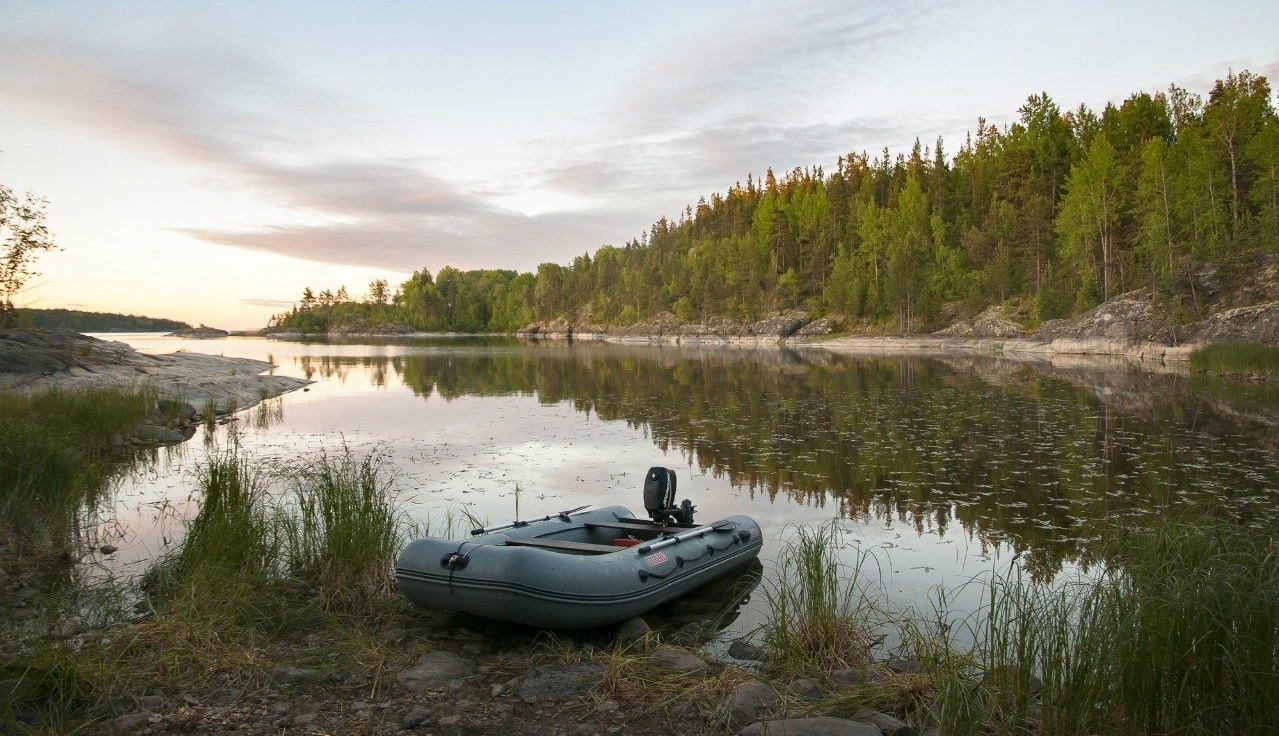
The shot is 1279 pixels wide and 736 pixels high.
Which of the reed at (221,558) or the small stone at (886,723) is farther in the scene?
the reed at (221,558)

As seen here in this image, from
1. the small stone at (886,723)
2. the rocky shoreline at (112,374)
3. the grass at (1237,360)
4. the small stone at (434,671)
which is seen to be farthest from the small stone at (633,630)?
the grass at (1237,360)

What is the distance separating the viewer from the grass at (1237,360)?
25406mm

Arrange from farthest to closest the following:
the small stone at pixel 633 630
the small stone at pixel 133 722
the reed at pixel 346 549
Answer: the reed at pixel 346 549
the small stone at pixel 633 630
the small stone at pixel 133 722

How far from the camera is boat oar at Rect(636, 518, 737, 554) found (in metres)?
6.39

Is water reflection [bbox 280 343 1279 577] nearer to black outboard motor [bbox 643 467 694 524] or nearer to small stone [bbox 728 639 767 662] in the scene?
black outboard motor [bbox 643 467 694 524]

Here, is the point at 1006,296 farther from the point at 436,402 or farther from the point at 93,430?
the point at 93,430

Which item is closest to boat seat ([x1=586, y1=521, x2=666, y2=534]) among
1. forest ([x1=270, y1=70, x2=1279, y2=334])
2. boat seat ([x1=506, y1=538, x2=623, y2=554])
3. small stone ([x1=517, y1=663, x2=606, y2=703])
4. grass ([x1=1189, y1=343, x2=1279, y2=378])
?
boat seat ([x1=506, y1=538, x2=623, y2=554])

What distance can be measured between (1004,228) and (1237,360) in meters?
45.6

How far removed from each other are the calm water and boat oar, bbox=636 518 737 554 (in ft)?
2.47

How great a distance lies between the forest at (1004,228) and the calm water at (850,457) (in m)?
26.8

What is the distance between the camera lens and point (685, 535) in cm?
690

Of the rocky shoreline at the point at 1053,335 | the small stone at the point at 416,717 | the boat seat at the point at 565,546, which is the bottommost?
the small stone at the point at 416,717

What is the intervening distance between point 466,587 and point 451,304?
167 meters

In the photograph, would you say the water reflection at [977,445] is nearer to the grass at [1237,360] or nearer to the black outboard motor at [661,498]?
the grass at [1237,360]
